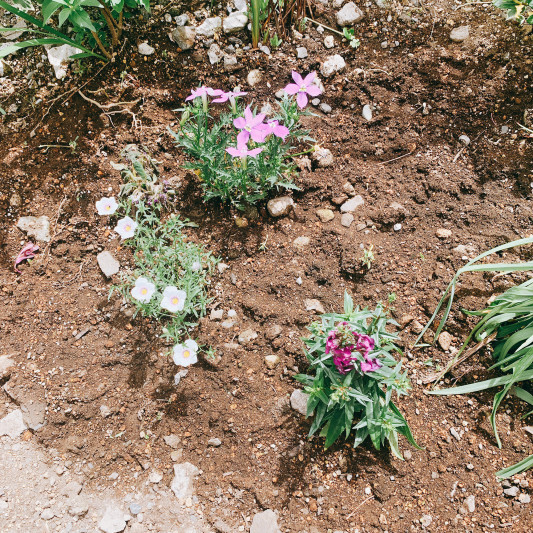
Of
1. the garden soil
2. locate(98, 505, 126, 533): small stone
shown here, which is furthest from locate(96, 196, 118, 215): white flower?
locate(98, 505, 126, 533): small stone

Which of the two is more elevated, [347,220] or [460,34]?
A: [460,34]

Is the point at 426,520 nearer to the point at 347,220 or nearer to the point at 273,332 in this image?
the point at 273,332

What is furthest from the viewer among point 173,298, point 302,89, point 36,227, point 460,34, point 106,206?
point 460,34

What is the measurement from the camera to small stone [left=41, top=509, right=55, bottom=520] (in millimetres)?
1911

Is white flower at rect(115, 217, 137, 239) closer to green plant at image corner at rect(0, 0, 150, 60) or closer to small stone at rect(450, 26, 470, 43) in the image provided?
green plant at image corner at rect(0, 0, 150, 60)

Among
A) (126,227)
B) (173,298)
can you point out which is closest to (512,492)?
(173,298)

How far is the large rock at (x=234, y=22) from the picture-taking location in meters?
2.65

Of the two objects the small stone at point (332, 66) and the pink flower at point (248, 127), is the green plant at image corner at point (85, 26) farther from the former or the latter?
the small stone at point (332, 66)

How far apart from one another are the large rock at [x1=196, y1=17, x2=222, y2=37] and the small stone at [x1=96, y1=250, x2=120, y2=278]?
1.46 meters

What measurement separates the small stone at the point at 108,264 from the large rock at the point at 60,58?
3.94 ft

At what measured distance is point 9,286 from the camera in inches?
92.7

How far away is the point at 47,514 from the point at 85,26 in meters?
2.32

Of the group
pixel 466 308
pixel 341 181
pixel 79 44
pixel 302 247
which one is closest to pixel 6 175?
pixel 79 44

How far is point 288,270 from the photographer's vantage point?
2270mm
